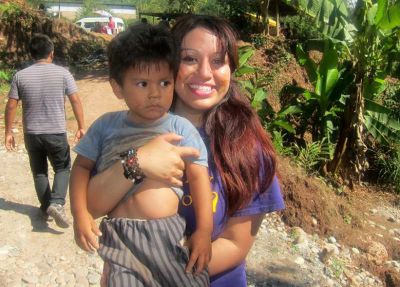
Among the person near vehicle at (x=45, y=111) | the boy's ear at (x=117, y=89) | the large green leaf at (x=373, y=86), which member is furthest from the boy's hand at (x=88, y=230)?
the large green leaf at (x=373, y=86)

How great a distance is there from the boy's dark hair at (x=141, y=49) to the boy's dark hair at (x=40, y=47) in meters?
2.93

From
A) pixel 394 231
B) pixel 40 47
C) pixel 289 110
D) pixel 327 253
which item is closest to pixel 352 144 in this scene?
pixel 289 110

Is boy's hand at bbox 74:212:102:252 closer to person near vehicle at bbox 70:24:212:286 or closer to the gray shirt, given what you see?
person near vehicle at bbox 70:24:212:286

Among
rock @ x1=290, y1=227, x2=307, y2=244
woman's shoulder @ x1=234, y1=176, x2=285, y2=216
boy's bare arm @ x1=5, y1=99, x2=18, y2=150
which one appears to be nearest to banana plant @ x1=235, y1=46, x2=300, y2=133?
rock @ x1=290, y1=227, x2=307, y2=244

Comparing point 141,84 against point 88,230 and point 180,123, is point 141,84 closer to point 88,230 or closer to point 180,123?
point 180,123

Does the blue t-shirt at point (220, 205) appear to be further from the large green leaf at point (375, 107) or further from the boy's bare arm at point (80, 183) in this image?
the large green leaf at point (375, 107)

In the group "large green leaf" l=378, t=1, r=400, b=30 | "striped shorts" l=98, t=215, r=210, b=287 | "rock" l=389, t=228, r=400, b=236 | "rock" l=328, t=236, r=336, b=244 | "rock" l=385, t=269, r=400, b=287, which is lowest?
"rock" l=389, t=228, r=400, b=236

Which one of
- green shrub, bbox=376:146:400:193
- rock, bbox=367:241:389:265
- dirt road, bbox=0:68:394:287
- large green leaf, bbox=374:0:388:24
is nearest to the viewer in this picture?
dirt road, bbox=0:68:394:287

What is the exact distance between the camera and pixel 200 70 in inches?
67.4

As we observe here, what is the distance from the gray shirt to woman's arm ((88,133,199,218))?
301 centimetres

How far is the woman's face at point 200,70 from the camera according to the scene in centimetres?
172

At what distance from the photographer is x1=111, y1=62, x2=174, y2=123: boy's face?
1.66 meters

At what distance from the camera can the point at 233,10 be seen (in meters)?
16.8

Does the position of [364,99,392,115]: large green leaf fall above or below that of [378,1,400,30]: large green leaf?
below
